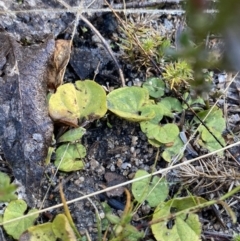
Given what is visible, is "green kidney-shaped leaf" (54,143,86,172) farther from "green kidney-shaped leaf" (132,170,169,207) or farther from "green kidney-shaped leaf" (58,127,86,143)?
"green kidney-shaped leaf" (132,170,169,207)

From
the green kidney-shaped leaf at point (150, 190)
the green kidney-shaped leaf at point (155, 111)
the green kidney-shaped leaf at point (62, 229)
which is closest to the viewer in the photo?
the green kidney-shaped leaf at point (62, 229)

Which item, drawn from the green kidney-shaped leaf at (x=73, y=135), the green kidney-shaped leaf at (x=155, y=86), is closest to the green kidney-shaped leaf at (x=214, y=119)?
the green kidney-shaped leaf at (x=155, y=86)

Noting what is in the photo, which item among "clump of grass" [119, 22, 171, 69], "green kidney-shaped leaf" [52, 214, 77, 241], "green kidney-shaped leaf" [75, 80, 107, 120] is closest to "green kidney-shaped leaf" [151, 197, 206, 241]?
"green kidney-shaped leaf" [52, 214, 77, 241]

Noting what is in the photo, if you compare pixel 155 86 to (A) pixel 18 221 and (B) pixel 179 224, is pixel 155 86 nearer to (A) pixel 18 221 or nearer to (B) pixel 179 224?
(B) pixel 179 224

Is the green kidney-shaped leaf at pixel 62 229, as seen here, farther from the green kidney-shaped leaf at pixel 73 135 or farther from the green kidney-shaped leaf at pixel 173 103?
the green kidney-shaped leaf at pixel 173 103

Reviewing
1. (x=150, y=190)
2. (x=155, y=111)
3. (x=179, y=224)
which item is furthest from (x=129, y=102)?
(x=179, y=224)
